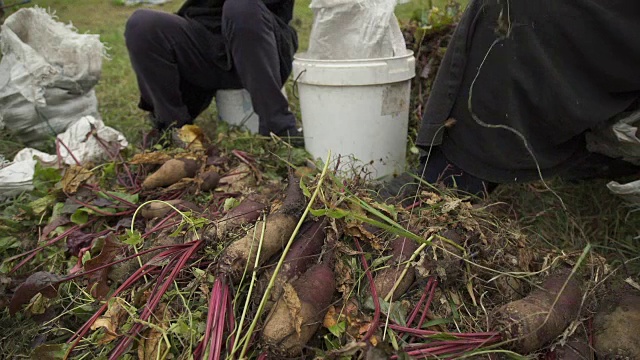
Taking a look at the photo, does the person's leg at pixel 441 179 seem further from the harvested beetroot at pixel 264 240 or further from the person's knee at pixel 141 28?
the person's knee at pixel 141 28

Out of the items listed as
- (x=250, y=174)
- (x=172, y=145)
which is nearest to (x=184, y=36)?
(x=172, y=145)

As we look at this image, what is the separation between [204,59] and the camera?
1975 millimetres

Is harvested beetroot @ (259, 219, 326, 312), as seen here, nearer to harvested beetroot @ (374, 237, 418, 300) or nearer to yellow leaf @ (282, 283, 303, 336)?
yellow leaf @ (282, 283, 303, 336)

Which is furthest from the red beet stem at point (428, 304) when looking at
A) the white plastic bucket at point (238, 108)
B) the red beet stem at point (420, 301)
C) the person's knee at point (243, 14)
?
the white plastic bucket at point (238, 108)

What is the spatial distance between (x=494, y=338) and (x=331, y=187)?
1.54ft

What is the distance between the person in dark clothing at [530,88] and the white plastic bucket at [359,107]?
31cm

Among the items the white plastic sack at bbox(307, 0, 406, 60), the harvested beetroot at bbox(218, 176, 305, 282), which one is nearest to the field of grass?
the harvested beetroot at bbox(218, 176, 305, 282)

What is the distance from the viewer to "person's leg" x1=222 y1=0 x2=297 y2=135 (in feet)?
5.83

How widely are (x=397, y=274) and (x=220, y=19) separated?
4.71ft

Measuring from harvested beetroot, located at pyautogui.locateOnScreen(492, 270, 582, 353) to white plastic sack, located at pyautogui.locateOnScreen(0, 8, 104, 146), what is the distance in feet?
6.62

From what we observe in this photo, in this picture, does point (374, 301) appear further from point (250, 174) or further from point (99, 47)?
point (99, 47)

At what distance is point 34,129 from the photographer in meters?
2.08

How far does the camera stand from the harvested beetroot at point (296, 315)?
84cm

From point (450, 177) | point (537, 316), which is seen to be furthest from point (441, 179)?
point (537, 316)
